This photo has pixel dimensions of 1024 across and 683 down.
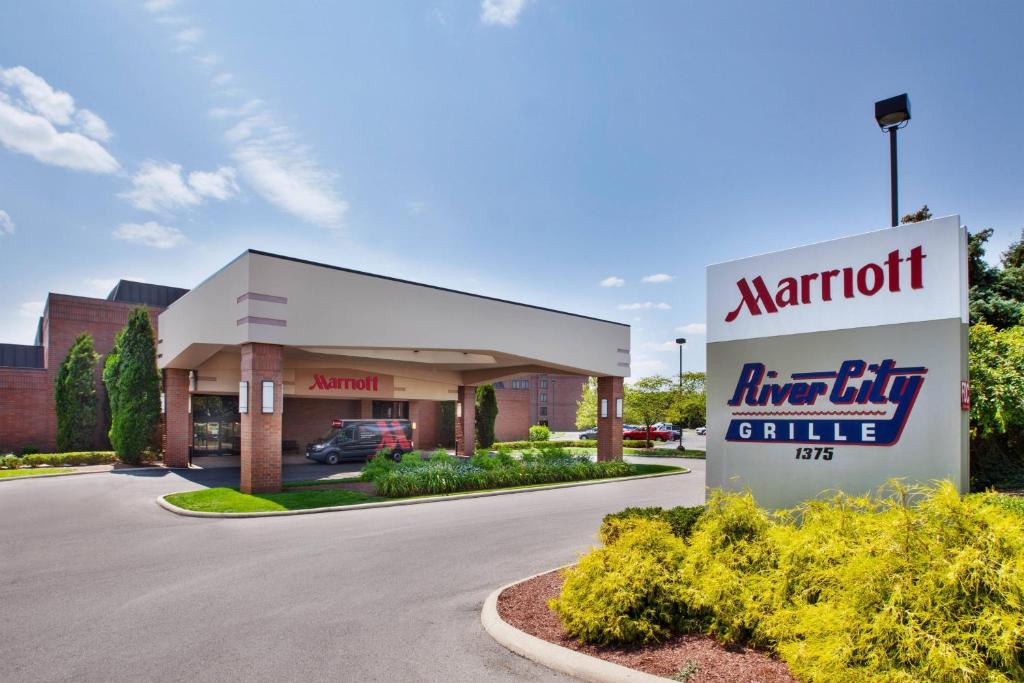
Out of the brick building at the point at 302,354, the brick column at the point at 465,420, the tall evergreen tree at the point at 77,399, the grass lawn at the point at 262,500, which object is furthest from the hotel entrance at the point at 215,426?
the grass lawn at the point at 262,500

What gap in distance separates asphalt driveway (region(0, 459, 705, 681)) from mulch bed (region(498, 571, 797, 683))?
0.50 metres

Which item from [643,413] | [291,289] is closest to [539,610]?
[291,289]

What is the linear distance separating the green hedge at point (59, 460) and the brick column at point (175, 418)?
462cm

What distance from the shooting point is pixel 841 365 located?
749 centimetres

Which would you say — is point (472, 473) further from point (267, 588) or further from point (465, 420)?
point (465, 420)

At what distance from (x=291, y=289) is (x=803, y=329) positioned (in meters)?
13.9

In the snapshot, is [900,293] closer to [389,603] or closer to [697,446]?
[389,603]

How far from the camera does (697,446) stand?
4531cm

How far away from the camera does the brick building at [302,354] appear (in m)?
16.8

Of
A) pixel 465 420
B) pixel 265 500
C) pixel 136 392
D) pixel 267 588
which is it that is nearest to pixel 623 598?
pixel 267 588

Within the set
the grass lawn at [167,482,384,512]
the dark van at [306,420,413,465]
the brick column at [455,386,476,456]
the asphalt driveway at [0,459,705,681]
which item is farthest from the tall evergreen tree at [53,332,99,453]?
the brick column at [455,386,476,456]

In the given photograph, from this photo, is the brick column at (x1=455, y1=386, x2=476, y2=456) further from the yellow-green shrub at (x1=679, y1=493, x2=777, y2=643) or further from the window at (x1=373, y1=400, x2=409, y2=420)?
the yellow-green shrub at (x1=679, y1=493, x2=777, y2=643)

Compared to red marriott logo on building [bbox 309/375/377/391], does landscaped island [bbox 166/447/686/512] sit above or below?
below

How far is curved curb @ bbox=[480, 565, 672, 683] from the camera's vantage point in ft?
16.8
